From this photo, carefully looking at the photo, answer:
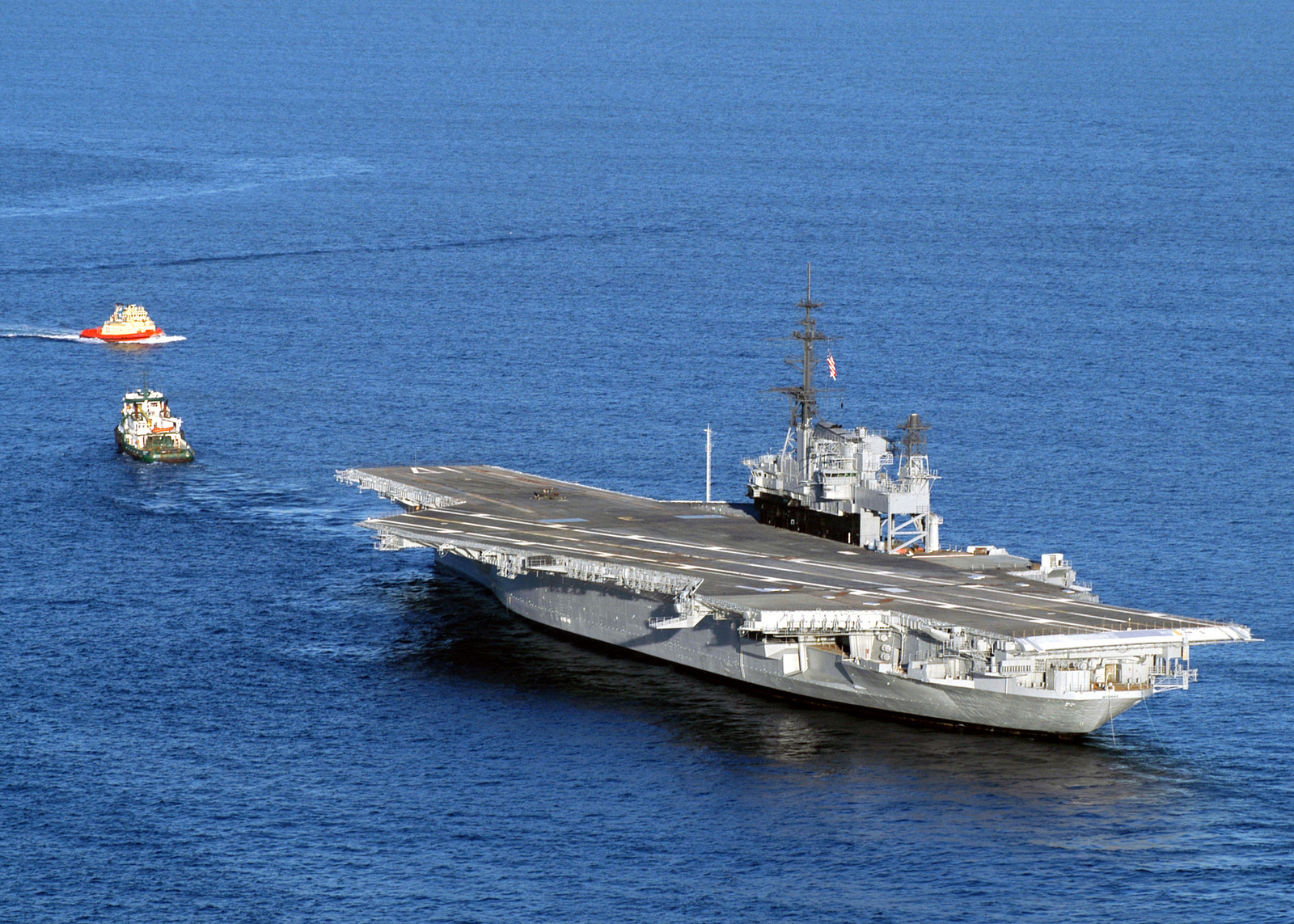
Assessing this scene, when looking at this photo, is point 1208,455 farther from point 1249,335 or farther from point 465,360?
point 465,360

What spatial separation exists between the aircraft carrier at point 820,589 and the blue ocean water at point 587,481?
1549 millimetres

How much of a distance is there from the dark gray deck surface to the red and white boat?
40613 millimetres

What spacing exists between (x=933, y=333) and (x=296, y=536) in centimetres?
4710

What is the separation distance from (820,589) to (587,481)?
Answer: 28.0 metres

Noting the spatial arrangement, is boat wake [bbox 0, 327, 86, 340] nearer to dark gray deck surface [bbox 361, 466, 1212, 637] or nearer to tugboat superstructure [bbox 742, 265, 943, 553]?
dark gray deck surface [bbox 361, 466, 1212, 637]

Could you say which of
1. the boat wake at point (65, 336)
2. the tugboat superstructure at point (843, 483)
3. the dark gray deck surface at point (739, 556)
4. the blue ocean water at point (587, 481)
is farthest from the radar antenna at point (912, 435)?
the boat wake at point (65, 336)

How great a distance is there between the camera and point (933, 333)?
4673 inches

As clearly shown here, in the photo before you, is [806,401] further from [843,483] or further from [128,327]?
[128,327]

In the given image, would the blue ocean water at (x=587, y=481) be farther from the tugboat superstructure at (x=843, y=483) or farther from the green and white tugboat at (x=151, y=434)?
the tugboat superstructure at (x=843, y=483)

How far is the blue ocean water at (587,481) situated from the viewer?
5272 cm

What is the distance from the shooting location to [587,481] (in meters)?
92.4

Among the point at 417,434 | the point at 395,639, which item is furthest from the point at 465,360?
the point at 395,639

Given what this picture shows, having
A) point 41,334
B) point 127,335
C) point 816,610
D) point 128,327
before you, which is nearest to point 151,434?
point 127,335

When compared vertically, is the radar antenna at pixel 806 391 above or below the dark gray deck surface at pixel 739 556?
above
